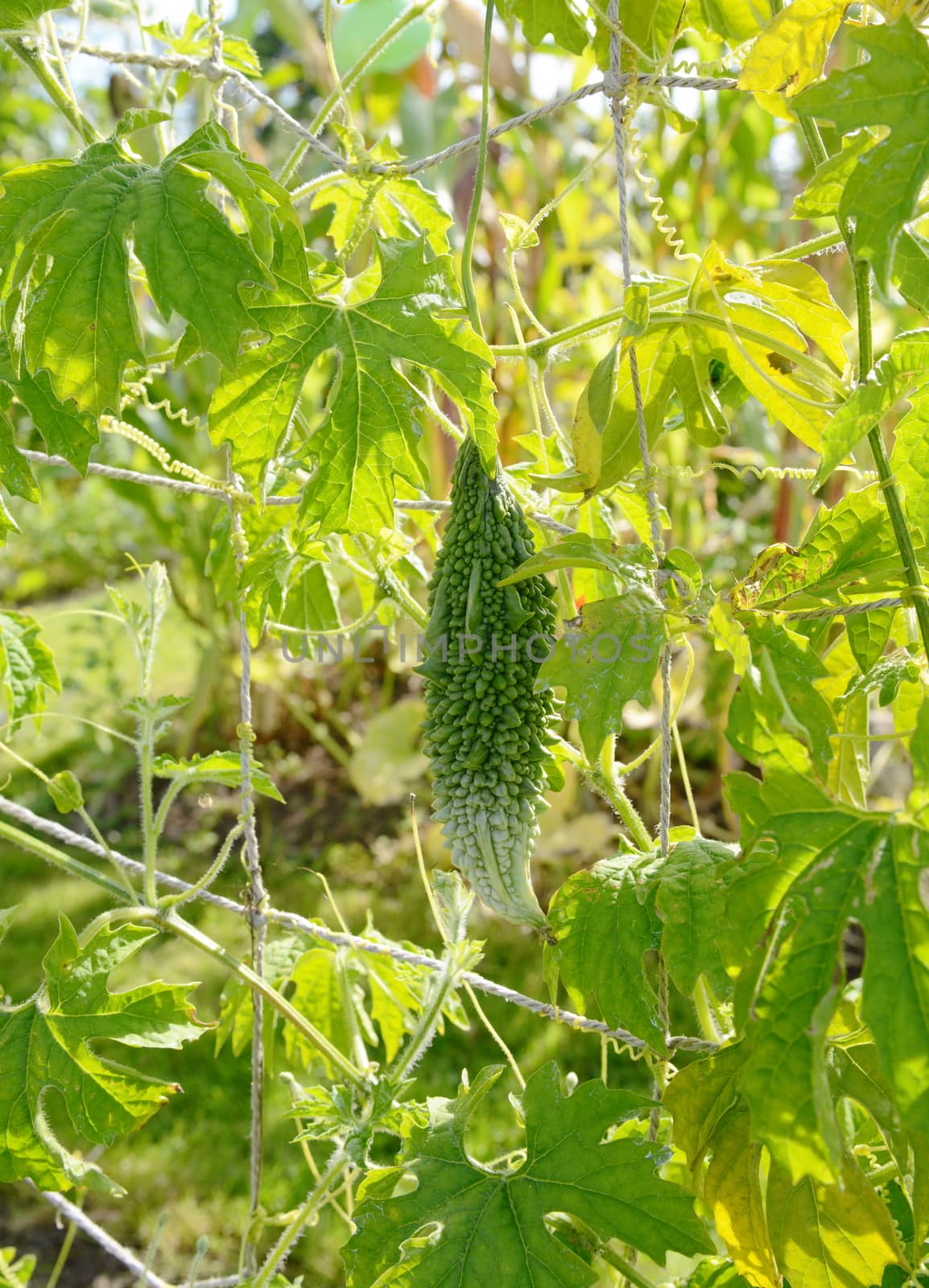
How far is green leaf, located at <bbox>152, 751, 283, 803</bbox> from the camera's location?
3.69ft

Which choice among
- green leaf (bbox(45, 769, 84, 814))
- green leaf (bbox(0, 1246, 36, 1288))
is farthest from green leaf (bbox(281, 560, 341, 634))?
green leaf (bbox(0, 1246, 36, 1288))

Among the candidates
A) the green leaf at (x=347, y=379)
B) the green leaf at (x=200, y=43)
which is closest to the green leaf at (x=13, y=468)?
the green leaf at (x=347, y=379)

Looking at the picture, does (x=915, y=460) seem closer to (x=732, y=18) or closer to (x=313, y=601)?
(x=732, y=18)

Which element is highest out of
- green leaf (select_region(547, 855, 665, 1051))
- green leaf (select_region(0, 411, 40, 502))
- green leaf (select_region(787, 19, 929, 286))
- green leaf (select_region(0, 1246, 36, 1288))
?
green leaf (select_region(787, 19, 929, 286))

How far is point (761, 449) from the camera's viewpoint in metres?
3.14

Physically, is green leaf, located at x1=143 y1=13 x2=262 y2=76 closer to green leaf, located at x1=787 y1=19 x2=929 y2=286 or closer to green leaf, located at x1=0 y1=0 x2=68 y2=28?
green leaf, located at x1=0 y1=0 x2=68 y2=28

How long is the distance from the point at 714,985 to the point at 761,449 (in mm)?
2496

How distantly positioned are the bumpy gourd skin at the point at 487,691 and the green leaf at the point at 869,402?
257mm

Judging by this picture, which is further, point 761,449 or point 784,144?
point 784,144

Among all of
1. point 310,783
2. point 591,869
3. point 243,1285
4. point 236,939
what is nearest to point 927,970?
point 591,869

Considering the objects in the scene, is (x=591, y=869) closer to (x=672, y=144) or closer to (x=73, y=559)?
(x=672, y=144)

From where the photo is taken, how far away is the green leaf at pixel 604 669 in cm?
83

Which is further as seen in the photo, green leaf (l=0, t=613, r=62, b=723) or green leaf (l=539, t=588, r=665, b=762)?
green leaf (l=0, t=613, r=62, b=723)

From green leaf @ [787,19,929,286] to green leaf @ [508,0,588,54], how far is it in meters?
0.45
